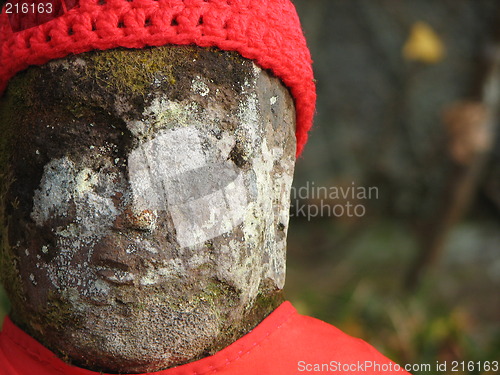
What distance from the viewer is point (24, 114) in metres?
1.05

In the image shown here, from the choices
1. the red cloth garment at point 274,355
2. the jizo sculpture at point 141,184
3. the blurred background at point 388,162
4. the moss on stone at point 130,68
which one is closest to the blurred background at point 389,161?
the blurred background at point 388,162

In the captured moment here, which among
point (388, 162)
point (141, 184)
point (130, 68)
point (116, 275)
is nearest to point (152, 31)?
point (130, 68)

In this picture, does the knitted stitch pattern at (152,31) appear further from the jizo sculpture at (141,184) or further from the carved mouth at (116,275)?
A: the carved mouth at (116,275)

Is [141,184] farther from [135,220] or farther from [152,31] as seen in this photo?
[152,31]

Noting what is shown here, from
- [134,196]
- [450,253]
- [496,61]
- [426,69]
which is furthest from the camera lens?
[426,69]

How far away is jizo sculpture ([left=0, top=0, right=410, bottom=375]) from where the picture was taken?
0.97 metres

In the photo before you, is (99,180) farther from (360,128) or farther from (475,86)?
(360,128)

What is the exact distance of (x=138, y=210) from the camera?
3.16 feet

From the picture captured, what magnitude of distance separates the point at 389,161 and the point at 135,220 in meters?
3.41

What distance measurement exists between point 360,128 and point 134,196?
11.1 feet

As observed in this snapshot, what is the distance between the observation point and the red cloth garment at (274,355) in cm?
104

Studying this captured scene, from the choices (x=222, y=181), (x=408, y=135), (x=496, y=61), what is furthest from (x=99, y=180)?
(x=408, y=135)

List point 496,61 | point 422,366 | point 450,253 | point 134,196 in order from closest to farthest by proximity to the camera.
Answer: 1. point 134,196
2. point 422,366
3. point 496,61
4. point 450,253
